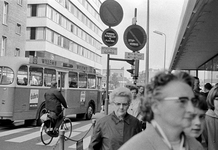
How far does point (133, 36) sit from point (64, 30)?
43679 millimetres

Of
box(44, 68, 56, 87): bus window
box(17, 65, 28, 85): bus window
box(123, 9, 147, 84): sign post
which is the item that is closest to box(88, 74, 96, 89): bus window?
box(44, 68, 56, 87): bus window

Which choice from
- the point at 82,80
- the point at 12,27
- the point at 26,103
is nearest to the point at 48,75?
the point at 26,103

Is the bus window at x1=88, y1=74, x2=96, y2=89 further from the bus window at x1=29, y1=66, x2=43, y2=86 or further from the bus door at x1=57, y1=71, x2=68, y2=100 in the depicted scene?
the bus window at x1=29, y1=66, x2=43, y2=86

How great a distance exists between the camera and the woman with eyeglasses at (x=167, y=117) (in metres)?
1.50

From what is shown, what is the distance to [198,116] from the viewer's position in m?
1.65

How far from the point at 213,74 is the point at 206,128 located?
57.9 feet

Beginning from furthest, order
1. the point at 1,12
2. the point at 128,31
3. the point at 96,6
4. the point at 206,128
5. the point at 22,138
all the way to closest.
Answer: the point at 96,6
the point at 1,12
the point at 22,138
the point at 128,31
the point at 206,128

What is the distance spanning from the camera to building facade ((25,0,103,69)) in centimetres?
4466

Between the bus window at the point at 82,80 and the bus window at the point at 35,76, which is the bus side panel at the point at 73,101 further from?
the bus window at the point at 35,76

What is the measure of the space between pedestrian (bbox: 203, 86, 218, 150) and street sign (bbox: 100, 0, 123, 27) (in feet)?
13.2

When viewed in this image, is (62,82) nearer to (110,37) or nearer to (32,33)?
(110,37)

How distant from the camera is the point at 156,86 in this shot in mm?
1644

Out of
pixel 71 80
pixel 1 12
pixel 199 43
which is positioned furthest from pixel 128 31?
pixel 1 12

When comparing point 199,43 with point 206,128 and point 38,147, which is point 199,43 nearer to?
point 38,147
